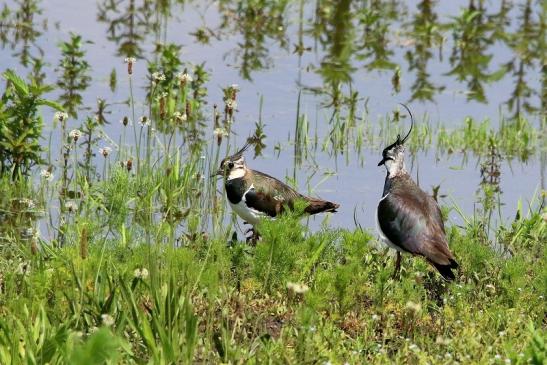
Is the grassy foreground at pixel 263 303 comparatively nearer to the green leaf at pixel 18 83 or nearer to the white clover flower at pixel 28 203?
the white clover flower at pixel 28 203

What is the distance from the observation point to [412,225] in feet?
25.3

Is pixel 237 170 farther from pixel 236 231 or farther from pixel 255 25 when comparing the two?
pixel 255 25

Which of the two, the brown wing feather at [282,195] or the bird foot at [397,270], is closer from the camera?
the bird foot at [397,270]

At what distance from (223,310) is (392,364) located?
0.87m

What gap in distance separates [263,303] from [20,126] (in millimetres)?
2886

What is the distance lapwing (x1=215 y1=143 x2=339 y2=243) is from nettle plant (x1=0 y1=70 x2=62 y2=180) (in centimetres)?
137

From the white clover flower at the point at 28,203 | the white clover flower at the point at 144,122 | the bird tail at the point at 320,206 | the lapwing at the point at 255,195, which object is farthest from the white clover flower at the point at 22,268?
the bird tail at the point at 320,206

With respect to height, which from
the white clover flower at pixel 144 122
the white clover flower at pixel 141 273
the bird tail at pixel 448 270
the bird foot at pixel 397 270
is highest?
the white clover flower at pixel 144 122

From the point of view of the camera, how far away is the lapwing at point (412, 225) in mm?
7367

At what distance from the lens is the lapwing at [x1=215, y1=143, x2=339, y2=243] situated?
8.53 metres

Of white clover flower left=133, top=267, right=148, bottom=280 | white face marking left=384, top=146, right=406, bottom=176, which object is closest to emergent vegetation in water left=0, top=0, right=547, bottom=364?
white clover flower left=133, top=267, right=148, bottom=280

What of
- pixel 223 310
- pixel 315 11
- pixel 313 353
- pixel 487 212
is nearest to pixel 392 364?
pixel 313 353

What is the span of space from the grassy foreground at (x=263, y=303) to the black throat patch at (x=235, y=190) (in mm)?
878

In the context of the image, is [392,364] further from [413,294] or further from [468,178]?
[468,178]
